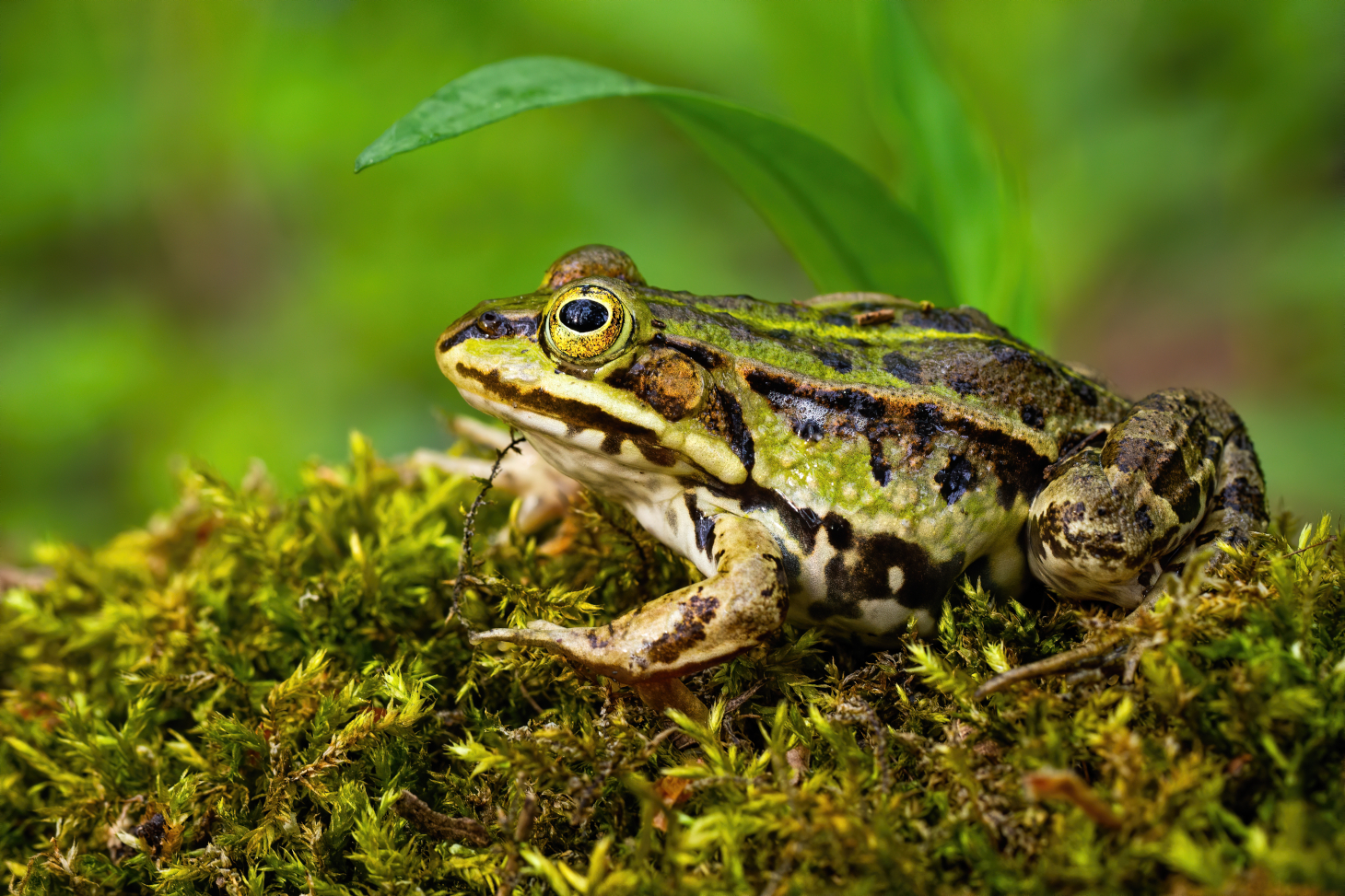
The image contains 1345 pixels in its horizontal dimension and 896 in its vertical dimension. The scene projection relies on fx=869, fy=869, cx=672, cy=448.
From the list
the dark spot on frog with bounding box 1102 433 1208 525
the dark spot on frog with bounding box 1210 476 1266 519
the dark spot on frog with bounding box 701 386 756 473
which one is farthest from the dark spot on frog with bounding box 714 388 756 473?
the dark spot on frog with bounding box 1210 476 1266 519

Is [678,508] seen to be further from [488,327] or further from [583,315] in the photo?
[488,327]

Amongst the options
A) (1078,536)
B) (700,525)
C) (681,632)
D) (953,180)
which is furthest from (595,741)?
(953,180)

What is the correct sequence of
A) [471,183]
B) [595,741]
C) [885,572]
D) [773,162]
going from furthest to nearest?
[471,183]
[773,162]
[885,572]
[595,741]

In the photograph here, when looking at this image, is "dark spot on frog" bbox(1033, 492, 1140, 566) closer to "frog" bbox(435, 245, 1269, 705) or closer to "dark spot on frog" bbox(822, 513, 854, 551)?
"frog" bbox(435, 245, 1269, 705)

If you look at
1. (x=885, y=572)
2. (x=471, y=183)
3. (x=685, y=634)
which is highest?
(x=471, y=183)

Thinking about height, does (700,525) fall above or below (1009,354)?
below

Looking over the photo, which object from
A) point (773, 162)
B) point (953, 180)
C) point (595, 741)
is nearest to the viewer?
point (595, 741)
